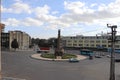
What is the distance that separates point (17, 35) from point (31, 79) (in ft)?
458

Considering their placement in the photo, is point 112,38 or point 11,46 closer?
point 112,38

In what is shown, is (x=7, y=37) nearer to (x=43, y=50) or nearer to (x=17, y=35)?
(x=17, y=35)

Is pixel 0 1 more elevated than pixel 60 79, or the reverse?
pixel 0 1

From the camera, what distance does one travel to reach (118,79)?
145ft

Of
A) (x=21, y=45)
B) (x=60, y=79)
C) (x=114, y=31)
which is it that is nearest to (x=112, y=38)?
(x=114, y=31)

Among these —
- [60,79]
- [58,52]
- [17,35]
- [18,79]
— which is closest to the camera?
[18,79]

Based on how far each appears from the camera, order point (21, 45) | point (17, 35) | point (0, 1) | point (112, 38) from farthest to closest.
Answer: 1. point (21, 45)
2. point (17, 35)
3. point (112, 38)
4. point (0, 1)

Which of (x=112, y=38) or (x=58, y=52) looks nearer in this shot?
(x=112, y=38)

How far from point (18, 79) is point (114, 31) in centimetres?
1592

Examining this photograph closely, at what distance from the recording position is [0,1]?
309 inches

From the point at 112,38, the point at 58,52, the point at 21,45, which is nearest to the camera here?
the point at 112,38

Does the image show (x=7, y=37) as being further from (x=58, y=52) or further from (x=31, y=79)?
(x=31, y=79)

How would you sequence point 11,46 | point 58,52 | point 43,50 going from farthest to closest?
point 11,46 < point 43,50 < point 58,52

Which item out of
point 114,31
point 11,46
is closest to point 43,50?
point 11,46
